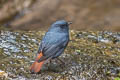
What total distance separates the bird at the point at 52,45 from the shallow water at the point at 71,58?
9.5 inches

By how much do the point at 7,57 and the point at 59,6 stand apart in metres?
8.04

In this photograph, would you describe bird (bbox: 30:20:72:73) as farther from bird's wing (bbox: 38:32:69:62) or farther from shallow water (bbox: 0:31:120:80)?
shallow water (bbox: 0:31:120:80)

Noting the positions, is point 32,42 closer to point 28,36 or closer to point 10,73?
point 28,36

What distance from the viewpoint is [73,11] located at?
1218 centimetres

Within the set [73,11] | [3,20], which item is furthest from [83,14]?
[3,20]

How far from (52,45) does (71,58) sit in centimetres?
72

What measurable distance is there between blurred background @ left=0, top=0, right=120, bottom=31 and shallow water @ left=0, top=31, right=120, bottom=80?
5.30 meters

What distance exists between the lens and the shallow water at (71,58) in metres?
4.27

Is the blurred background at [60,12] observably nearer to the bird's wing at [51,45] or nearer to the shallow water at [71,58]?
the shallow water at [71,58]

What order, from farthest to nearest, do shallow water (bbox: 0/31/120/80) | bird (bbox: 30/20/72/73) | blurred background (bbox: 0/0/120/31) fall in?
1. blurred background (bbox: 0/0/120/31)
2. shallow water (bbox: 0/31/120/80)
3. bird (bbox: 30/20/72/73)

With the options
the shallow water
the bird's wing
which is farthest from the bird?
the shallow water

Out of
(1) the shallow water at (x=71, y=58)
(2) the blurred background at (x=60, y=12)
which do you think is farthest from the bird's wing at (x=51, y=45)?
(2) the blurred background at (x=60, y=12)

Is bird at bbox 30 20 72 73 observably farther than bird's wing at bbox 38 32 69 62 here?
No

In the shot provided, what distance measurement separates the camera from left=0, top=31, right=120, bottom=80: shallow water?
427 centimetres
